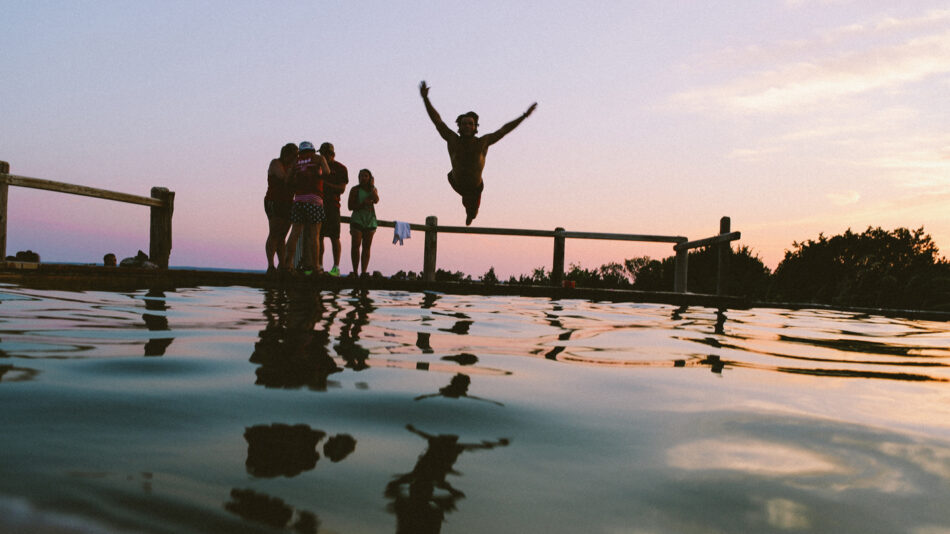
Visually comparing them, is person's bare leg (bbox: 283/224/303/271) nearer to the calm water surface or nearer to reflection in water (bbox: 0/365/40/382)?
the calm water surface

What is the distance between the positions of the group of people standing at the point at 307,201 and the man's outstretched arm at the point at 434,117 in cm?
139

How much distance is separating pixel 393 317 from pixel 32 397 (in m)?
2.86

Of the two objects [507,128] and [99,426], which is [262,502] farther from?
[507,128]

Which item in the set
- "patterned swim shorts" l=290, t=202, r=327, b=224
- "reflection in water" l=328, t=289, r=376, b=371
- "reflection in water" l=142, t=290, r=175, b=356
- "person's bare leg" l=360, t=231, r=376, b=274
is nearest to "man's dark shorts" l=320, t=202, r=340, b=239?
"person's bare leg" l=360, t=231, r=376, b=274

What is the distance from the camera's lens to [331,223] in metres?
9.19

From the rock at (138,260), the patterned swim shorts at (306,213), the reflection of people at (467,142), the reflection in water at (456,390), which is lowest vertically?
the reflection in water at (456,390)

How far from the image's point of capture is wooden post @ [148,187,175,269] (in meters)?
9.77

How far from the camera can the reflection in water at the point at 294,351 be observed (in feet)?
6.46

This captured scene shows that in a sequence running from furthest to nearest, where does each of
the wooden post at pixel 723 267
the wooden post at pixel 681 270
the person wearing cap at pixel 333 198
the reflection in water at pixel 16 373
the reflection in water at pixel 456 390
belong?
the wooden post at pixel 681 270
the wooden post at pixel 723 267
the person wearing cap at pixel 333 198
the reflection in water at pixel 456 390
the reflection in water at pixel 16 373

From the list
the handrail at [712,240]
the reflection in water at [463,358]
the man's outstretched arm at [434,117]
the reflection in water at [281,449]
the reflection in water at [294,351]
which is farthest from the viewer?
the handrail at [712,240]

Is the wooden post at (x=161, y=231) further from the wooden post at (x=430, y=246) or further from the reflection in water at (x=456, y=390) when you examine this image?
the reflection in water at (x=456, y=390)

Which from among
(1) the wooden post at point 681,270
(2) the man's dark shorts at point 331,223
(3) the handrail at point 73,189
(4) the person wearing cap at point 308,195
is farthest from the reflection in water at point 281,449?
(1) the wooden post at point 681,270

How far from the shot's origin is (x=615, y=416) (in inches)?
68.6

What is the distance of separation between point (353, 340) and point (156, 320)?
1202 mm
